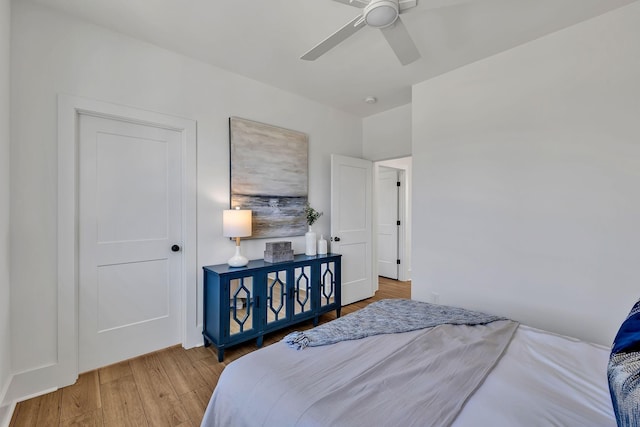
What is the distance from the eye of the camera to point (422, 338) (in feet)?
4.63

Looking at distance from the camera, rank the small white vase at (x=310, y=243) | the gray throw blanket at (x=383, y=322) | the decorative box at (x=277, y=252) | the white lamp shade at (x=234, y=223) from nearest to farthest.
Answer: the gray throw blanket at (x=383, y=322) → the white lamp shade at (x=234, y=223) → the decorative box at (x=277, y=252) → the small white vase at (x=310, y=243)

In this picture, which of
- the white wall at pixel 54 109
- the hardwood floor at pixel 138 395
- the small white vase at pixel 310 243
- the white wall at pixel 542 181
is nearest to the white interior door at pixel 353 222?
the small white vase at pixel 310 243

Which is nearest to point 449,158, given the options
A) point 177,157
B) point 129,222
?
point 177,157

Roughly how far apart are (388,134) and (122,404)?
3.84 metres

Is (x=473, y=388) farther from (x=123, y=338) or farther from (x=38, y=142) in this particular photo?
(x=38, y=142)

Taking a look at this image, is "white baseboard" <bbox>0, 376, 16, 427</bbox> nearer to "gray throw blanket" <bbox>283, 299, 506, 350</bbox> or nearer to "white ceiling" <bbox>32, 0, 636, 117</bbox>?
"gray throw blanket" <bbox>283, 299, 506, 350</bbox>

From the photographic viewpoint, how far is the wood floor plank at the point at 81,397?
5.80 ft

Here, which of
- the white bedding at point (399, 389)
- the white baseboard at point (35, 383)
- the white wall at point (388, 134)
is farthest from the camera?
the white wall at point (388, 134)

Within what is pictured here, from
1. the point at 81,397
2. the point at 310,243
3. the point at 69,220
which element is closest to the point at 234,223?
the point at 310,243

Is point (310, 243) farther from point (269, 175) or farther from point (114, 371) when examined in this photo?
point (114, 371)

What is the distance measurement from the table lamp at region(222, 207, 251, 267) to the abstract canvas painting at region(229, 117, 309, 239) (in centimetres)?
27

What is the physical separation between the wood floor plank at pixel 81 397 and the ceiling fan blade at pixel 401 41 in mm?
2964

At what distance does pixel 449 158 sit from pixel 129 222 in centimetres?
299

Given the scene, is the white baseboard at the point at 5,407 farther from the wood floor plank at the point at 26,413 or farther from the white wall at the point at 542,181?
the white wall at the point at 542,181
